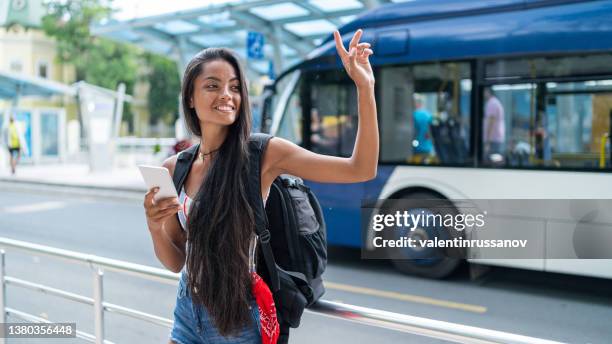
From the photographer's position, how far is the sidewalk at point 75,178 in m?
16.5

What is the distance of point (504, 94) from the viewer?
21.4 ft

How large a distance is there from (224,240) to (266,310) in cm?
26

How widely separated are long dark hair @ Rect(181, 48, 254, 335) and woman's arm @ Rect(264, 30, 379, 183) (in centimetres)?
12

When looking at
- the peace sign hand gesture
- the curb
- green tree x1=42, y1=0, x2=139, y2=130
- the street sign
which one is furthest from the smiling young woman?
green tree x1=42, y1=0, x2=139, y2=130

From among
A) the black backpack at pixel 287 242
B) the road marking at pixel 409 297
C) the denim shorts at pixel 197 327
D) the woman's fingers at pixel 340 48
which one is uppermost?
the woman's fingers at pixel 340 48

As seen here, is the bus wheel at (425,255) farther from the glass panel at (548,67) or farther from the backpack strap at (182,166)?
the backpack strap at (182,166)

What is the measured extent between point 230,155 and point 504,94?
5.17m

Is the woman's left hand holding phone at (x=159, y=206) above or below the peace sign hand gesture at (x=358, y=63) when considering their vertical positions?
below

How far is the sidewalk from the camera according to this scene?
1652 centimetres

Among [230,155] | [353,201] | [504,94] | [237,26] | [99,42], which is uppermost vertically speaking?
[99,42]

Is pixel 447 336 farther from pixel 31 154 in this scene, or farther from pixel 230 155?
pixel 31 154

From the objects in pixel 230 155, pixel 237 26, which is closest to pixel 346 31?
pixel 230 155

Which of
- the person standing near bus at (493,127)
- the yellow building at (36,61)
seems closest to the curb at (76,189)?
the person standing near bus at (493,127)

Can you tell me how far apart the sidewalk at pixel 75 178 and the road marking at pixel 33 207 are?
219 centimetres
